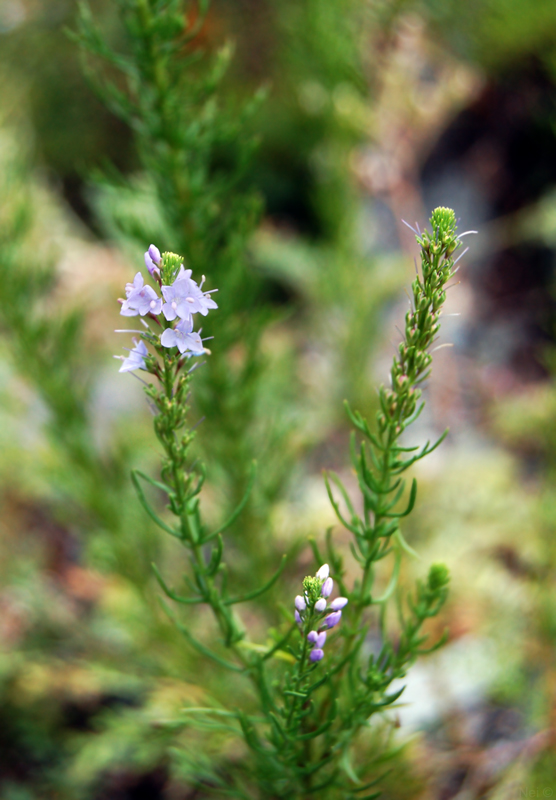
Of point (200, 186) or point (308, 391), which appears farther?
point (308, 391)

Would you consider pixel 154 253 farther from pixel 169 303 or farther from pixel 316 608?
pixel 316 608

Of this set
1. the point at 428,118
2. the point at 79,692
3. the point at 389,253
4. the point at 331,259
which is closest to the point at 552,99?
the point at 428,118

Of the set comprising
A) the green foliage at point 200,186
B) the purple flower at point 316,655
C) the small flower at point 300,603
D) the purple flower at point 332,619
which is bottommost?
the purple flower at point 316,655

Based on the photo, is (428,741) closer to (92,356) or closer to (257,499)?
(257,499)

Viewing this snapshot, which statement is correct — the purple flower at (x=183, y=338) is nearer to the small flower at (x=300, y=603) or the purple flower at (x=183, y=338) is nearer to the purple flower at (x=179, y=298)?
the purple flower at (x=179, y=298)

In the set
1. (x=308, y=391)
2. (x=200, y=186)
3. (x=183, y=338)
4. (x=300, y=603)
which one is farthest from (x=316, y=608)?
(x=308, y=391)

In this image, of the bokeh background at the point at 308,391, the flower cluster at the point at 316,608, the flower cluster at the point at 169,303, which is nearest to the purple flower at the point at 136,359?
the flower cluster at the point at 169,303

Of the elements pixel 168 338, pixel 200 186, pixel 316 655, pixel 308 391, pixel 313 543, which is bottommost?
pixel 316 655
